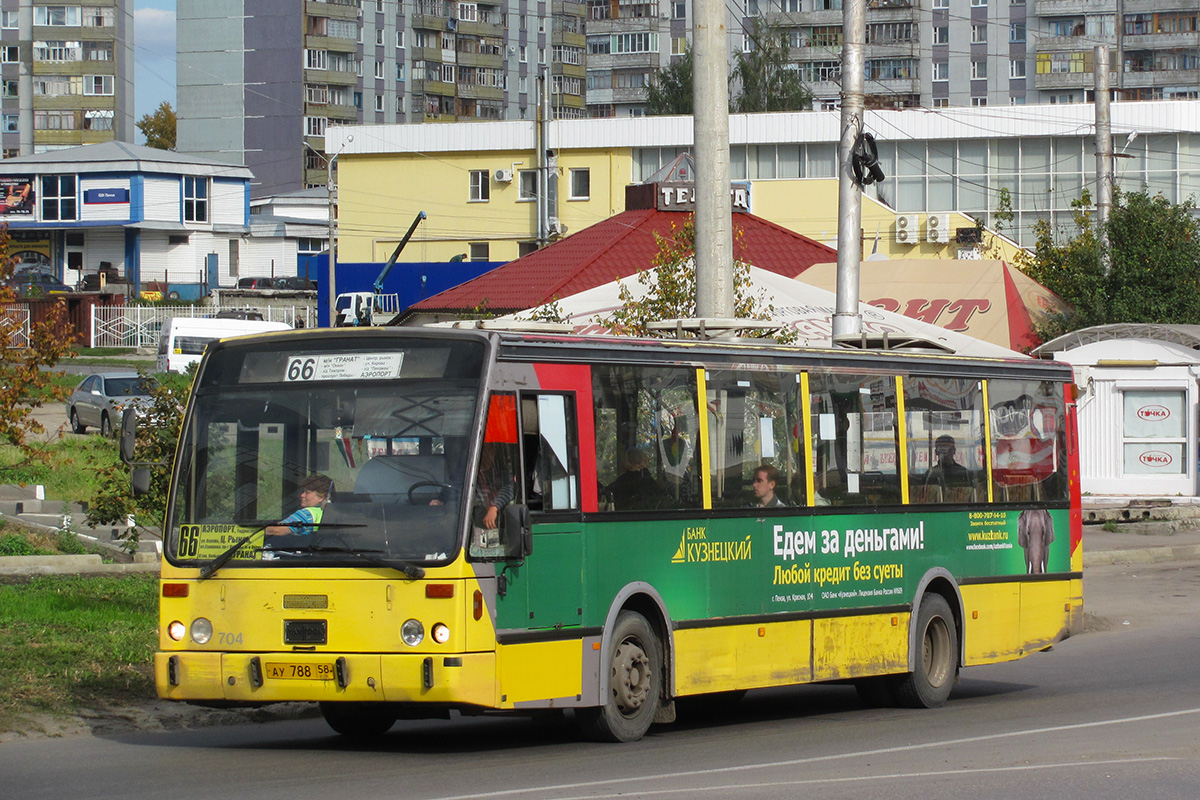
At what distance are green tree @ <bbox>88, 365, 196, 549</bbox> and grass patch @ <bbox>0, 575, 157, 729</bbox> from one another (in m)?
0.82

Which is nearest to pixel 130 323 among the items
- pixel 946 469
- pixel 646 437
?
pixel 946 469

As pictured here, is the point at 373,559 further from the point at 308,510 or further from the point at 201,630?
the point at 201,630

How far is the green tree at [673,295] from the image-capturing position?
1739cm

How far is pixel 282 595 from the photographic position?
952 cm

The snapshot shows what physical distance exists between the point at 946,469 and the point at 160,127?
11676 cm

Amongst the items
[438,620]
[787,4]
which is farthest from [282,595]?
[787,4]

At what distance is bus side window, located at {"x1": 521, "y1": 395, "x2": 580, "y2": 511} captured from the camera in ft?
32.3

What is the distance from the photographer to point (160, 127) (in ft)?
404

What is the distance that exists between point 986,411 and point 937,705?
255 cm

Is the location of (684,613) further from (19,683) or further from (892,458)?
(19,683)

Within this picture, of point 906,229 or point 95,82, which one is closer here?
point 906,229

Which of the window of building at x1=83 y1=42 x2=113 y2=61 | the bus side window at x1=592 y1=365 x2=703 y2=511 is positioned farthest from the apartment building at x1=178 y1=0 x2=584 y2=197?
the bus side window at x1=592 y1=365 x2=703 y2=511

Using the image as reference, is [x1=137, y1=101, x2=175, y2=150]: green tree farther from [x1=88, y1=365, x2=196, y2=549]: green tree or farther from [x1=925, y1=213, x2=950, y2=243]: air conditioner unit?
[x1=88, y1=365, x2=196, y2=549]: green tree

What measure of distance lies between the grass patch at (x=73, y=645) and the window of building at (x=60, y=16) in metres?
116
